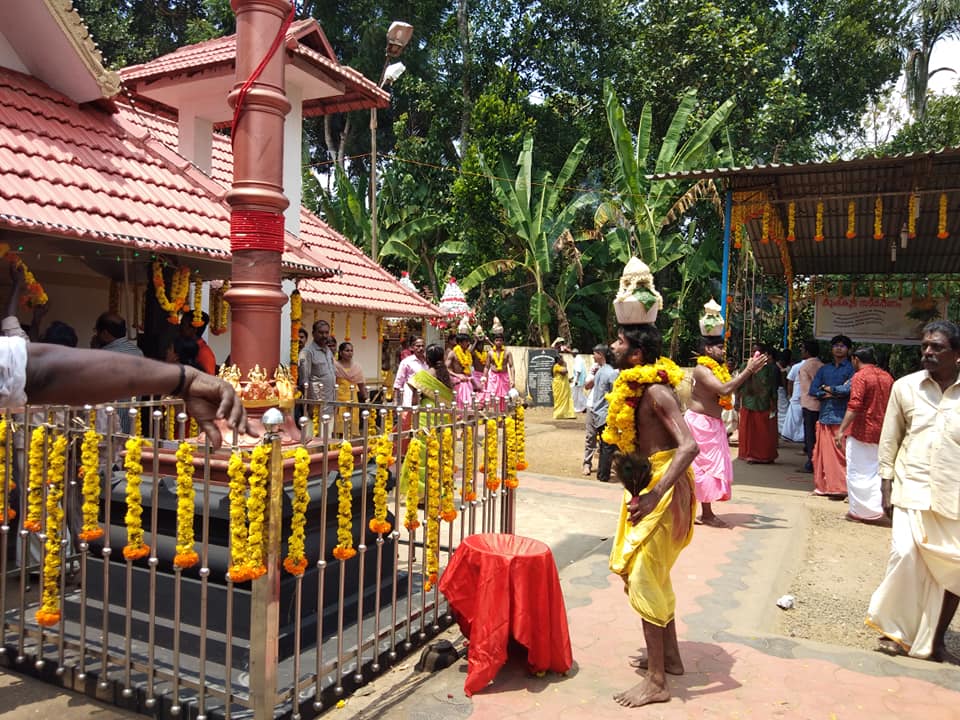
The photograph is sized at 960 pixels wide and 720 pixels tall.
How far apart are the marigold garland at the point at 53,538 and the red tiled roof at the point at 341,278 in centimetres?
712

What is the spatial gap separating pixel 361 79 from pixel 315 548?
697cm

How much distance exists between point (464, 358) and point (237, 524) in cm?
846

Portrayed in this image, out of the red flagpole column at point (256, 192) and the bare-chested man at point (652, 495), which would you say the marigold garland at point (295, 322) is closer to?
the red flagpole column at point (256, 192)

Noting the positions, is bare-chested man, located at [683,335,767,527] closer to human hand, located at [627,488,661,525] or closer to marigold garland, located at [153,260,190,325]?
human hand, located at [627,488,661,525]

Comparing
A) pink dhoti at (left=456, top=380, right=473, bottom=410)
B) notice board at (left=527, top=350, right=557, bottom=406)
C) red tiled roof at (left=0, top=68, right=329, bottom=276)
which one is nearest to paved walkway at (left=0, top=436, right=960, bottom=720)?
red tiled roof at (left=0, top=68, right=329, bottom=276)

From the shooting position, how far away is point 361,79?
362 inches

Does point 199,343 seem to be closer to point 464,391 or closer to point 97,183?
point 97,183

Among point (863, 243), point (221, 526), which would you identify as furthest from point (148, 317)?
point (863, 243)

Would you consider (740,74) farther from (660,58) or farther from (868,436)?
(868,436)

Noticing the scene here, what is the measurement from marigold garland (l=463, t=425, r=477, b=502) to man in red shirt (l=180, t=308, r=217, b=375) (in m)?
3.53

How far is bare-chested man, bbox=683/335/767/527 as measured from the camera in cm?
711

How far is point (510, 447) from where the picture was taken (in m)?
4.59

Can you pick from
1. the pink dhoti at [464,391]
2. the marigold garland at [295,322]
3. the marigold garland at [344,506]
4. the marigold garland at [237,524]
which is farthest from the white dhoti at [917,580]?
the pink dhoti at [464,391]

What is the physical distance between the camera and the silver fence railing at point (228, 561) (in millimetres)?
3062
